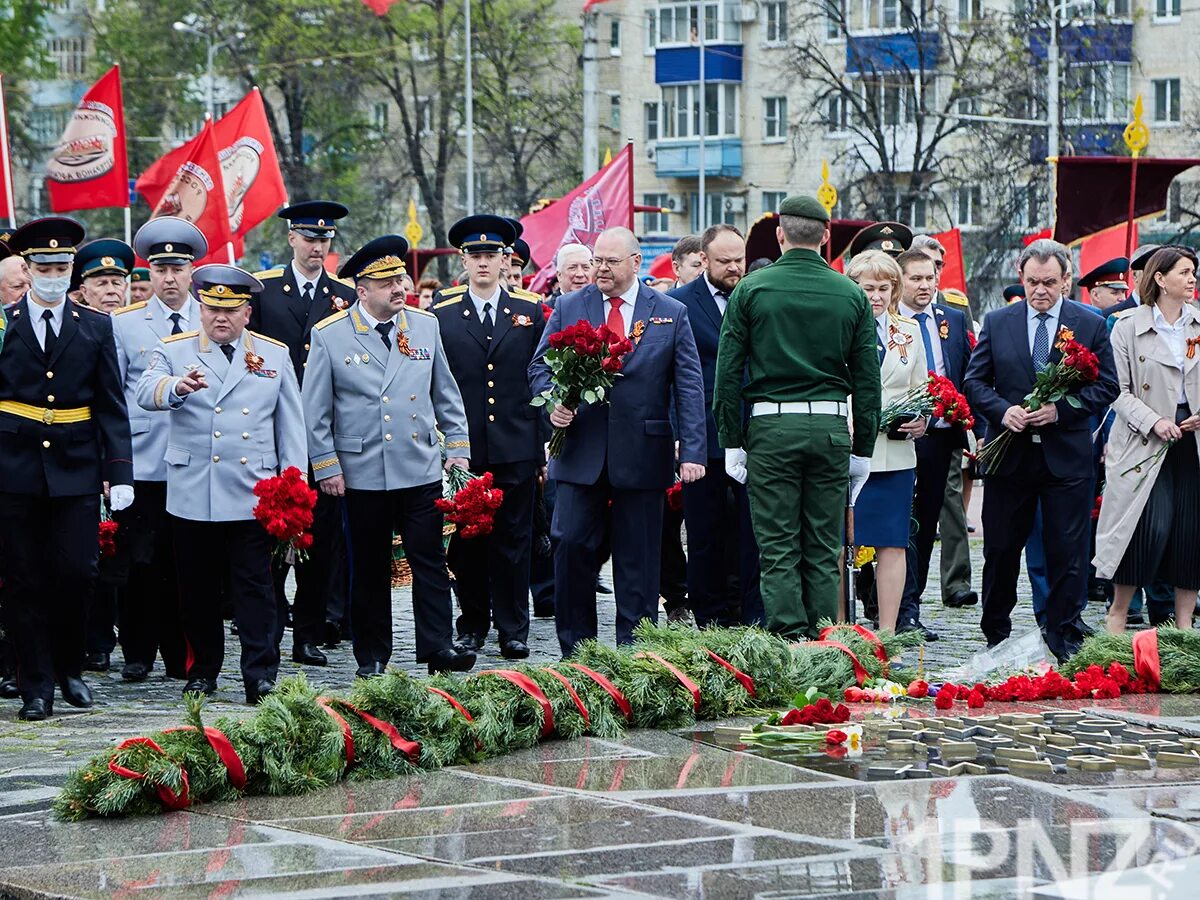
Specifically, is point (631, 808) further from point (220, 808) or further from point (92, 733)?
point (92, 733)

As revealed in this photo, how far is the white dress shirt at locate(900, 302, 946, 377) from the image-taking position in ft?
41.0

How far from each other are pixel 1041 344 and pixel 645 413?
223 centimetres

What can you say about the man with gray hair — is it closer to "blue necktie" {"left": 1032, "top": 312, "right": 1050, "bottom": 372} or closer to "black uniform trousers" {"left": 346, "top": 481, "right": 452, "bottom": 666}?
"blue necktie" {"left": 1032, "top": 312, "right": 1050, "bottom": 372}

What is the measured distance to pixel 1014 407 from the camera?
36.3 feet

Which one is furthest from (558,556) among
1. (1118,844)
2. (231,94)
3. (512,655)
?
(231,94)

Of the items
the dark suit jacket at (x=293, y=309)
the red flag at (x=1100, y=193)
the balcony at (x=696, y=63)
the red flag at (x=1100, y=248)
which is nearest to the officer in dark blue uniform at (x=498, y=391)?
the dark suit jacket at (x=293, y=309)

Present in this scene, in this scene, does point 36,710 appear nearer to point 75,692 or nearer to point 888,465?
point 75,692

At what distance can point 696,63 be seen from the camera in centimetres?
7000

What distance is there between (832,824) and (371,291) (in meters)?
4.96

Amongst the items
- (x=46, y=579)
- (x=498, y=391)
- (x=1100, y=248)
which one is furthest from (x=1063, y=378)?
(x=1100, y=248)

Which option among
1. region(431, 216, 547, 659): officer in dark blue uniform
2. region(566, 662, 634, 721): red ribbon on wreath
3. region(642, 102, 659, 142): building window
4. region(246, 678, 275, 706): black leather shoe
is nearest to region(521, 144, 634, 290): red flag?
region(431, 216, 547, 659): officer in dark blue uniform

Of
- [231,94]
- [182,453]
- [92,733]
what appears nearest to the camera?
[92,733]

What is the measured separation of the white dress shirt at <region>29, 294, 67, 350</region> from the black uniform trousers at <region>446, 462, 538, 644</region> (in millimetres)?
3035

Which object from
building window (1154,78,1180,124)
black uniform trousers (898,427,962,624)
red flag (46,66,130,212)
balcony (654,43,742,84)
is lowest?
black uniform trousers (898,427,962,624)
